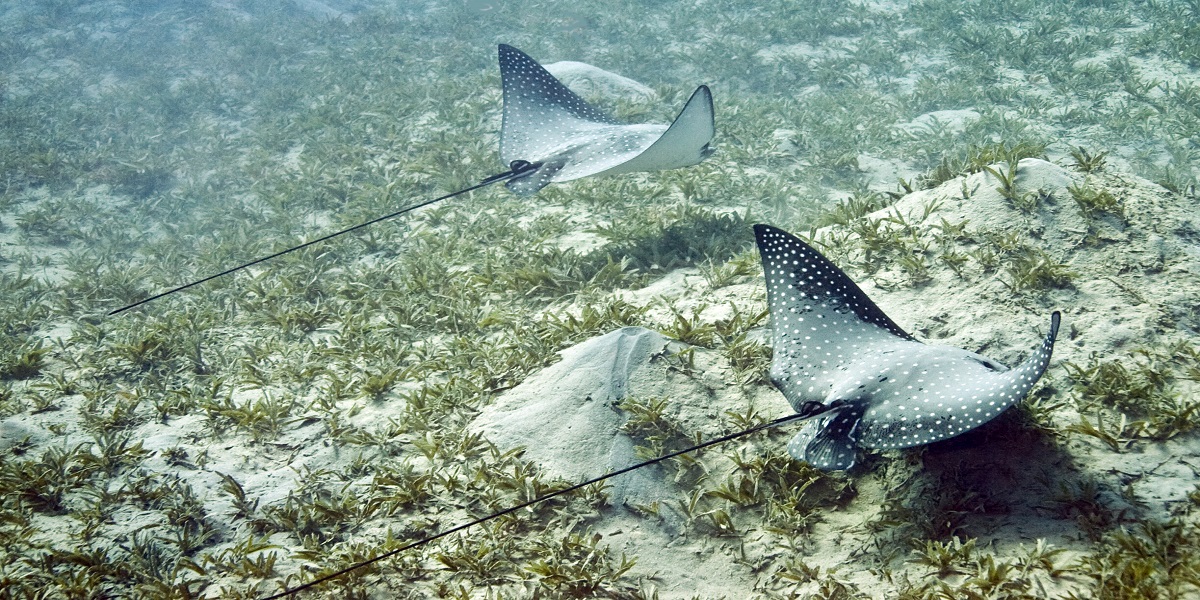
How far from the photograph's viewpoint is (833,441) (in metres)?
2.54

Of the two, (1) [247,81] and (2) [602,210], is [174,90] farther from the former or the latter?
(2) [602,210]

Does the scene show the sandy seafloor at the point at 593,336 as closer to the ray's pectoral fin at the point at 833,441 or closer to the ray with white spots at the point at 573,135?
the ray's pectoral fin at the point at 833,441

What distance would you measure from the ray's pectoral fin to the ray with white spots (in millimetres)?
2250

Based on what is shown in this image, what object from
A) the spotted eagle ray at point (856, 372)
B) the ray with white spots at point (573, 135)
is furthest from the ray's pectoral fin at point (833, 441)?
the ray with white spots at point (573, 135)

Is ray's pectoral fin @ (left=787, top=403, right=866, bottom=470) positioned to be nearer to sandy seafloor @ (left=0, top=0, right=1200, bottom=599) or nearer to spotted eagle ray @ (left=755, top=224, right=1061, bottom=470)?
spotted eagle ray @ (left=755, top=224, right=1061, bottom=470)

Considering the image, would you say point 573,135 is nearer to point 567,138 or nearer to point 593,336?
point 567,138

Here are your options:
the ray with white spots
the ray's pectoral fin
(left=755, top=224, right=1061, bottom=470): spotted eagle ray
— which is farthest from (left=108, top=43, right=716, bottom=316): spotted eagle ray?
the ray's pectoral fin

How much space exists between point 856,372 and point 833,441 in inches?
12.7

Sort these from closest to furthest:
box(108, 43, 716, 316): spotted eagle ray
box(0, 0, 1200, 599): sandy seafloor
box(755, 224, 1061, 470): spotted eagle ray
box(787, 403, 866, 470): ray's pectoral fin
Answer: box(755, 224, 1061, 470): spotted eagle ray → box(787, 403, 866, 470): ray's pectoral fin → box(0, 0, 1200, 599): sandy seafloor → box(108, 43, 716, 316): spotted eagle ray

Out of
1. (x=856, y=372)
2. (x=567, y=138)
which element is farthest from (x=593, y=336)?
(x=567, y=138)

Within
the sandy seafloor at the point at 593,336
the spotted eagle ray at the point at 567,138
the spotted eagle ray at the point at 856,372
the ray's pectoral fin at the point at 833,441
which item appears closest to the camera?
the spotted eagle ray at the point at 856,372

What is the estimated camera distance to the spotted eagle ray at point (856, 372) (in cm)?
234

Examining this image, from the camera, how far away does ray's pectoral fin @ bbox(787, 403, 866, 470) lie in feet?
8.16

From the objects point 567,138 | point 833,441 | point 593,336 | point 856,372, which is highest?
point 567,138
